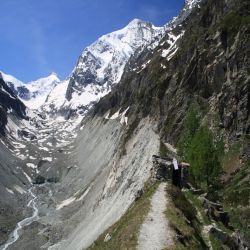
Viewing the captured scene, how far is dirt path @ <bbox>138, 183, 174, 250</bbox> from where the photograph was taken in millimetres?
25672

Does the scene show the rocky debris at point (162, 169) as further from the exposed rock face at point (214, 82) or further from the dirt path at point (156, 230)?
the exposed rock face at point (214, 82)

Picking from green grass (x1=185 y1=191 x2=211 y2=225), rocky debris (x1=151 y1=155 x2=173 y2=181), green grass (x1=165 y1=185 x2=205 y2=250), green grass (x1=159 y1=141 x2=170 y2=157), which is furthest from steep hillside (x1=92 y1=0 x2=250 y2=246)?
A: green grass (x1=165 y1=185 x2=205 y2=250)

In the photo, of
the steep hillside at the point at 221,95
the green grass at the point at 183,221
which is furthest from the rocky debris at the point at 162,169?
the steep hillside at the point at 221,95

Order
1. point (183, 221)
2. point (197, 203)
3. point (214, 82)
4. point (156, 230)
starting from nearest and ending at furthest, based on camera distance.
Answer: point (156, 230) < point (183, 221) < point (197, 203) < point (214, 82)

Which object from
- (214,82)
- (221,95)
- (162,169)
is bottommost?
(162,169)

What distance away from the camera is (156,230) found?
1082 inches

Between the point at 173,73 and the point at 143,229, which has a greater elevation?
the point at 173,73

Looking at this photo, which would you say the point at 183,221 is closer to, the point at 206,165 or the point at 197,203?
the point at 197,203

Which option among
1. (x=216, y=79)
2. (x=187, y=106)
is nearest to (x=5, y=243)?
(x=187, y=106)

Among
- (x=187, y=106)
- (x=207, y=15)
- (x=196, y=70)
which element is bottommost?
(x=187, y=106)

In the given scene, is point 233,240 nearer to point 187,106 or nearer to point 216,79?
point 216,79

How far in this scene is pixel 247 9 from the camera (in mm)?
101312

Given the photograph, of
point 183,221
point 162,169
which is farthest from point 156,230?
point 162,169

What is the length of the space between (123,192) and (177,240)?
57.8 m
